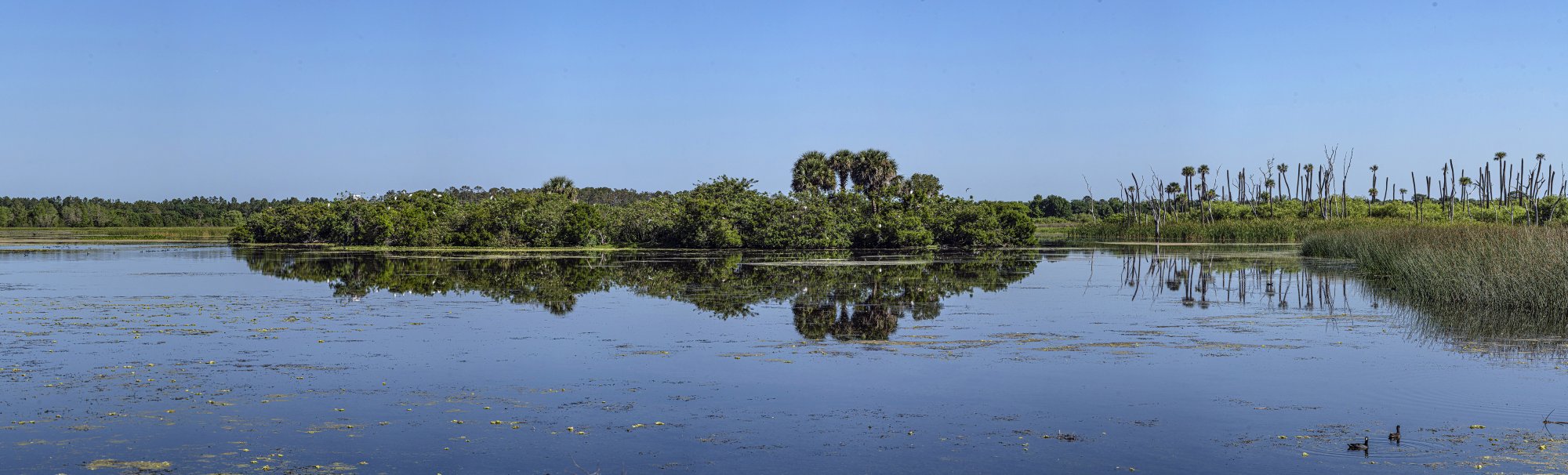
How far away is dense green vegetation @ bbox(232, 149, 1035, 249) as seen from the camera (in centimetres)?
5669

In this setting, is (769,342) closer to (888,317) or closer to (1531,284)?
(888,317)

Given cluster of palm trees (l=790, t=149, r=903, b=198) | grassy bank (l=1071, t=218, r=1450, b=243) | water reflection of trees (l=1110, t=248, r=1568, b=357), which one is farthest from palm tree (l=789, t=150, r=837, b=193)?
water reflection of trees (l=1110, t=248, r=1568, b=357)

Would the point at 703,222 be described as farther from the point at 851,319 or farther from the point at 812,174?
the point at 851,319

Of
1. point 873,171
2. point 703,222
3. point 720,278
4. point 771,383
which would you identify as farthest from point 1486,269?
point 873,171

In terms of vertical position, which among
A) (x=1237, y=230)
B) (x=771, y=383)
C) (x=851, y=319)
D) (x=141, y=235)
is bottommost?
(x=771, y=383)

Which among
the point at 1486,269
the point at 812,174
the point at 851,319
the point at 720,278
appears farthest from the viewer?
the point at 812,174

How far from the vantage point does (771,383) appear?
11.4m

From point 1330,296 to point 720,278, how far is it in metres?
13.7

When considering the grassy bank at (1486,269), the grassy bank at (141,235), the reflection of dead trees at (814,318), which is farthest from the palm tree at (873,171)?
the reflection of dead trees at (814,318)

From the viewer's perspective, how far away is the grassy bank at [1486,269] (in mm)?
18000

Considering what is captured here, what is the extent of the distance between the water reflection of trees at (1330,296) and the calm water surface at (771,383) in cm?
13

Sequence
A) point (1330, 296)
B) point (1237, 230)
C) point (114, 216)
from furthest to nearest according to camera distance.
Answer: point (114, 216), point (1237, 230), point (1330, 296)

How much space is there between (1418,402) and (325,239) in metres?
69.3

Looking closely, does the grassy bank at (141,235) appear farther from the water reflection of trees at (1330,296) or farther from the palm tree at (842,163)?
the water reflection of trees at (1330,296)
